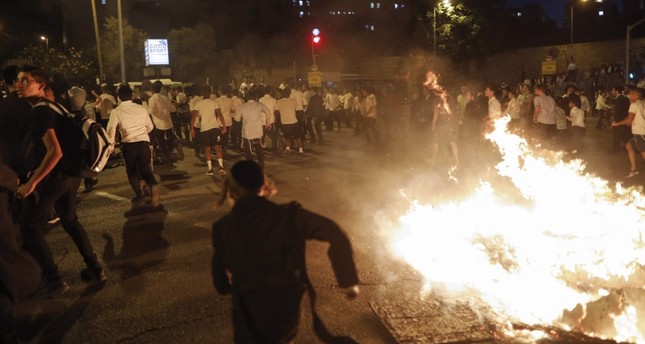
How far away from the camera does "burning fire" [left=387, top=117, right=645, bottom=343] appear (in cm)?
429

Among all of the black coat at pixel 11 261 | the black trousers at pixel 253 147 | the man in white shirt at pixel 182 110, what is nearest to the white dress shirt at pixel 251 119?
the black trousers at pixel 253 147

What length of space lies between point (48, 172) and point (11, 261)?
4.61 ft

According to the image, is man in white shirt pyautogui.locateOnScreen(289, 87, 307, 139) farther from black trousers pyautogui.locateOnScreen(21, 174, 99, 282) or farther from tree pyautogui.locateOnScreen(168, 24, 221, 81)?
tree pyautogui.locateOnScreen(168, 24, 221, 81)

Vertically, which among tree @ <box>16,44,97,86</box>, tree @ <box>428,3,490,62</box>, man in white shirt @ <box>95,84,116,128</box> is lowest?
man in white shirt @ <box>95,84,116,128</box>

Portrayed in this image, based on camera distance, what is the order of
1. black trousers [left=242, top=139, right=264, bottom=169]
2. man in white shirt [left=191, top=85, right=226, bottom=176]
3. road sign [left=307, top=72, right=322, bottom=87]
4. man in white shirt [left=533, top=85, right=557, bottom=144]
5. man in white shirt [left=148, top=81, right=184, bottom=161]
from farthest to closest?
road sign [left=307, top=72, right=322, bottom=87], man in white shirt [left=148, top=81, right=184, bottom=161], man in white shirt [left=533, top=85, right=557, bottom=144], man in white shirt [left=191, top=85, right=226, bottom=176], black trousers [left=242, top=139, right=264, bottom=169]

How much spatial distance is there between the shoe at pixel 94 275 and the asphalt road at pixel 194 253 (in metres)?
0.07

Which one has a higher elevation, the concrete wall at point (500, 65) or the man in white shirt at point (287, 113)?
the concrete wall at point (500, 65)

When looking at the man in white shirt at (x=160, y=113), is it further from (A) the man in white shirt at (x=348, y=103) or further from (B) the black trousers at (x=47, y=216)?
(A) the man in white shirt at (x=348, y=103)

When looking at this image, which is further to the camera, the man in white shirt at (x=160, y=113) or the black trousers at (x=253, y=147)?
the man in white shirt at (x=160, y=113)

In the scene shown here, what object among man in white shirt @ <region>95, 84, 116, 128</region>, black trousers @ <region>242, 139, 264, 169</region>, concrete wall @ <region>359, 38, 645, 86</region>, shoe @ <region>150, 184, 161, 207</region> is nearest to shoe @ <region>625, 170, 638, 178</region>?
black trousers @ <region>242, 139, 264, 169</region>

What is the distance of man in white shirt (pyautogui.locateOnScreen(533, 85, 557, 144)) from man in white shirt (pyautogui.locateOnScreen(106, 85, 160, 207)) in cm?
829

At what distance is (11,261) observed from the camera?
3662 millimetres

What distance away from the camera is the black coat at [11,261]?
3.61 metres

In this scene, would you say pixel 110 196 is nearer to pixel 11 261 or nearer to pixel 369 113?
pixel 11 261
